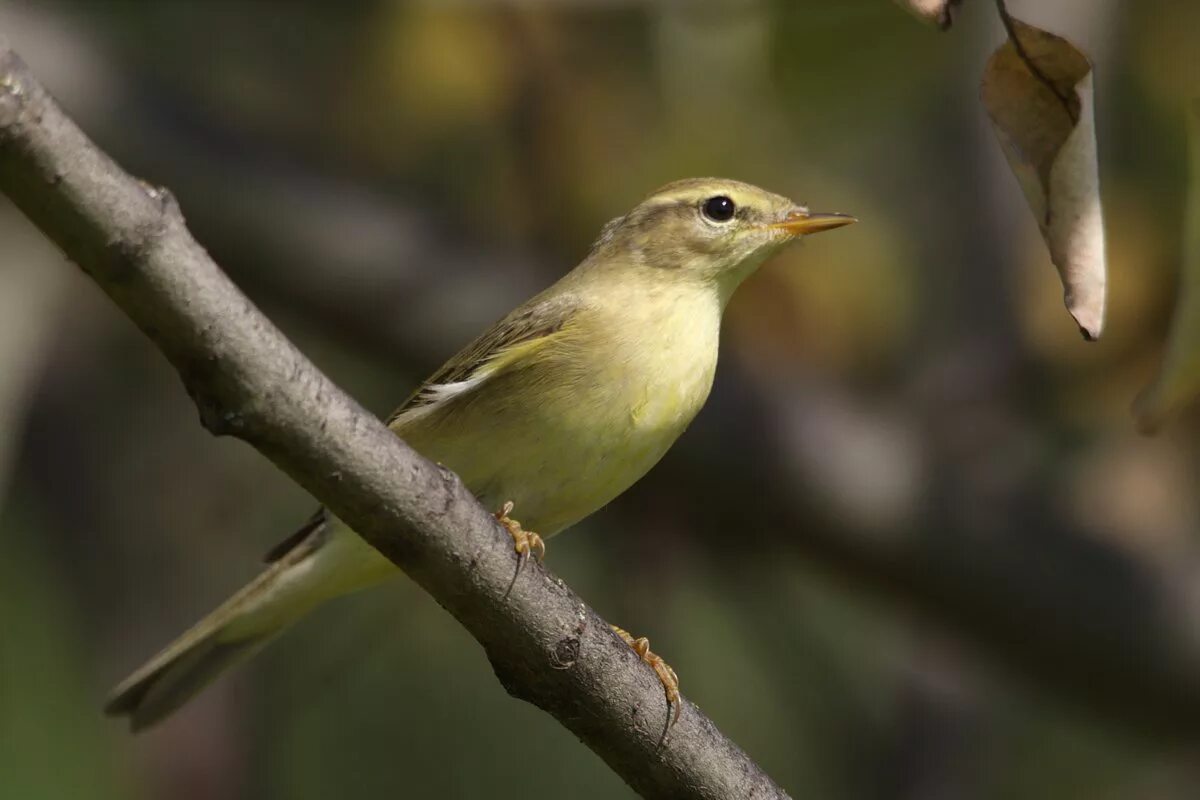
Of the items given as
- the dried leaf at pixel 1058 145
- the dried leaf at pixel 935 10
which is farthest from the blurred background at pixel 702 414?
the dried leaf at pixel 935 10

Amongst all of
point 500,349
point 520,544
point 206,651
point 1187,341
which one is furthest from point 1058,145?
point 206,651

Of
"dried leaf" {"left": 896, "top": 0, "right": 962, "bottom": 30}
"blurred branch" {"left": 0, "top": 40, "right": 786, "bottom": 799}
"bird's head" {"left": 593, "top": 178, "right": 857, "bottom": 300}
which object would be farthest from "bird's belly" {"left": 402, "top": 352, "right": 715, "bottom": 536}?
"dried leaf" {"left": 896, "top": 0, "right": 962, "bottom": 30}

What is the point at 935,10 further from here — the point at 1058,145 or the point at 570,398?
the point at 570,398

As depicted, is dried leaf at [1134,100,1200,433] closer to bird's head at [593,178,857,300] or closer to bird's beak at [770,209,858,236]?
bird's beak at [770,209,858,236]

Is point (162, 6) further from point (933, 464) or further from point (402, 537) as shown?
point (402, 537)

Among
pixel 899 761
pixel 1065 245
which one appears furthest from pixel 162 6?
pixel 1065 245

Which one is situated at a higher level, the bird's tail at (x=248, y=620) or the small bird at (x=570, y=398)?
the small bird at (x=570, y=398)

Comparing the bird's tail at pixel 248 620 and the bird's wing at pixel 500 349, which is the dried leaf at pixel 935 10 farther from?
the bird's tail at pixel 248 620

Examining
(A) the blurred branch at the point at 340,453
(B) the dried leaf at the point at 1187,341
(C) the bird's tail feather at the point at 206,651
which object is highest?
(B) the dried leaf at the point at 1187,341
